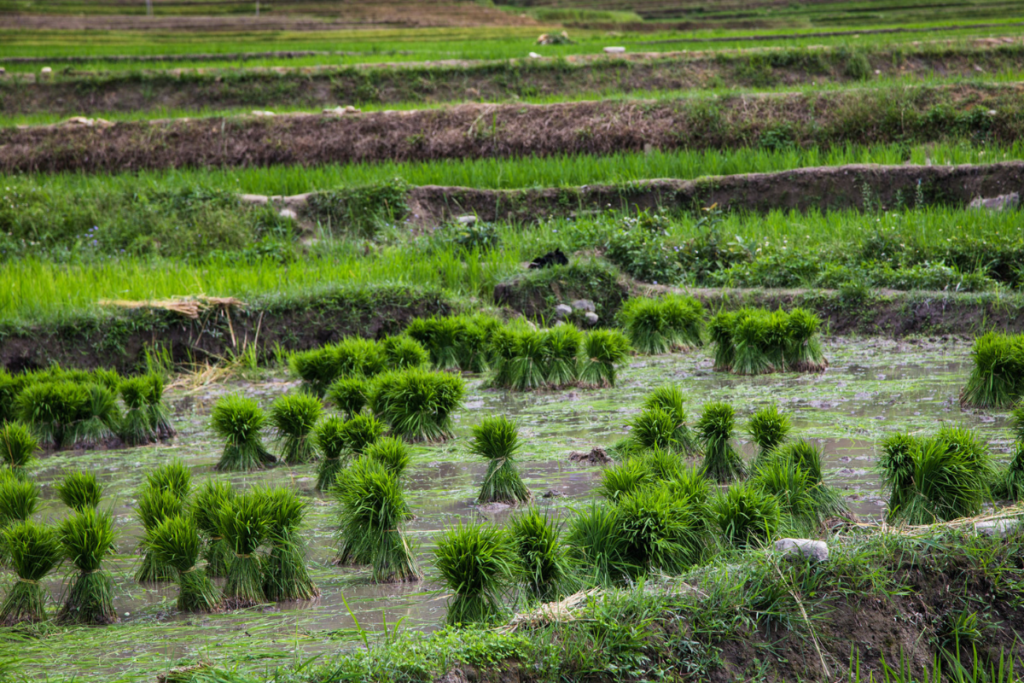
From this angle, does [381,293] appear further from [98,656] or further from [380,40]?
[380,40]

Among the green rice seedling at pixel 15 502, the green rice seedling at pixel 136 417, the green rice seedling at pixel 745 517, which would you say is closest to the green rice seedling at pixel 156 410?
the green rice seedling at pixel 136 417

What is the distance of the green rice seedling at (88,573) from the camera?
102 inches

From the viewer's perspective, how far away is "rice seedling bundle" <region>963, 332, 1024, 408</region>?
14.0ft

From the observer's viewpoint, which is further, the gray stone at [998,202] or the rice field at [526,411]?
the gray stone at [998,202]

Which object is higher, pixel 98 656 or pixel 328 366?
pixel 98 656

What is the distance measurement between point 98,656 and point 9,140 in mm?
13658

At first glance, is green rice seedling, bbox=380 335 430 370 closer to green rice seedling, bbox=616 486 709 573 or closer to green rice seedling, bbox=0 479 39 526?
green rice seedling, bbox=0 479 39 526

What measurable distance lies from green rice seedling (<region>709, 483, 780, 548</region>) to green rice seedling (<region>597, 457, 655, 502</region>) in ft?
0.98

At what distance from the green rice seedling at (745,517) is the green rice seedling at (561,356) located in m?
2.92

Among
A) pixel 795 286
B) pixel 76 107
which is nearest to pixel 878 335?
pixel 795 286

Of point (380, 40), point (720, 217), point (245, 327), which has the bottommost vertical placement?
point (245, 327)

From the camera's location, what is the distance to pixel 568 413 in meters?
4.90

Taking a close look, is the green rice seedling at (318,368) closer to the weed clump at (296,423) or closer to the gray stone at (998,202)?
the weed clump at (296,423)

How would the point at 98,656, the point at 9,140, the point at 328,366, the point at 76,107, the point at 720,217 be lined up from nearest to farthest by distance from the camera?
1. the point at 98,656
2. the point at 328,366
3. the point at 720,217
4. the point at 9,140
5. the point at 76,107
